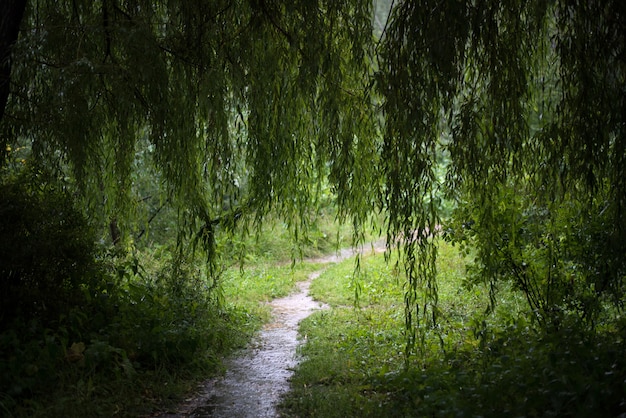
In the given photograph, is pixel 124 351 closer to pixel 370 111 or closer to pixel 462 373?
pixel 462 373

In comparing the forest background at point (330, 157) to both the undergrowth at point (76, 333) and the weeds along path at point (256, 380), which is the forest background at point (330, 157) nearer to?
the undergrowth at point (76, 333)

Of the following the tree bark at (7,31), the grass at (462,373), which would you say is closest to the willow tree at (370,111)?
the tree bark at (7,31)

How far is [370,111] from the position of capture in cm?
533

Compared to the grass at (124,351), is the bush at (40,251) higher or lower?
higher

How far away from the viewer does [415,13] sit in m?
4.45

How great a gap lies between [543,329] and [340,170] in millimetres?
2455

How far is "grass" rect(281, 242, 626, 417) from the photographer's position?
12.5 feet

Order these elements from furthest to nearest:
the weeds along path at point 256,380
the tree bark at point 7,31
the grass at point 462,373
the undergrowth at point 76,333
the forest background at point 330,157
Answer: the weeds along path at point 256,380 → the undergrowth at point 76,333 → the tree bark at point 7,31 → the forest background at point 330,157 → the grass at point 462,373

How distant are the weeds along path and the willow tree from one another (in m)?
1.75

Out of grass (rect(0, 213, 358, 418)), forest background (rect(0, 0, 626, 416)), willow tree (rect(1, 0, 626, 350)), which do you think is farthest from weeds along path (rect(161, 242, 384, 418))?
willow tree (rect(1, 0, 626, 350))

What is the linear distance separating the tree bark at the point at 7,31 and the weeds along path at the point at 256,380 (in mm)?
3419

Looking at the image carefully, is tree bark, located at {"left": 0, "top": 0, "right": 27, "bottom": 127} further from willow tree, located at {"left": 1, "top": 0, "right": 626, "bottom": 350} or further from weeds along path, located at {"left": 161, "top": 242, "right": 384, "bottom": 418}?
weeds along path, located at {"left": 161, "top": 242, "right": 384, "bottom": 418}

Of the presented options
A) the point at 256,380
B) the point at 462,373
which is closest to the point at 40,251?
the point at 256,380

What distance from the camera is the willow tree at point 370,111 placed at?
434 cm
